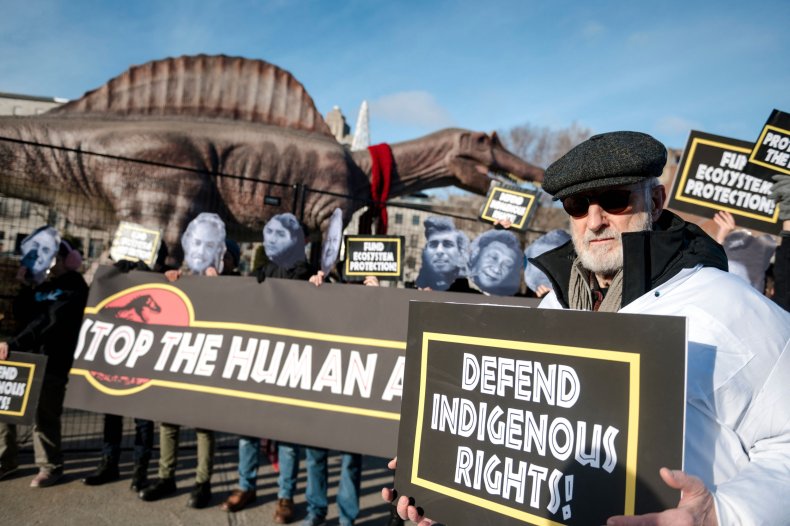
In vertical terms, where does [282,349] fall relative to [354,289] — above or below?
below

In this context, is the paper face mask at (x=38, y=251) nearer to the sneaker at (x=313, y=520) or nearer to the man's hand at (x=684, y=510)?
the sneaker at (x=313, y=520)

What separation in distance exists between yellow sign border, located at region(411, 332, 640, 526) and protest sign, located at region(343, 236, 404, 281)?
10.8 ft

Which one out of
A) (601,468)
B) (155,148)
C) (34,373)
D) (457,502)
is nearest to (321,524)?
(34,373)

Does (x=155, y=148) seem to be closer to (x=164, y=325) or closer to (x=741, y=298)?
(x=164, y=325)

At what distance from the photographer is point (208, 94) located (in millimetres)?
7719

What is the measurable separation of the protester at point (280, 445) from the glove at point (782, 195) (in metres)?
3.81

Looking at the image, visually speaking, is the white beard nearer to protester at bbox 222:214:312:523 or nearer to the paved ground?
protester at bbox 222:214:312:523

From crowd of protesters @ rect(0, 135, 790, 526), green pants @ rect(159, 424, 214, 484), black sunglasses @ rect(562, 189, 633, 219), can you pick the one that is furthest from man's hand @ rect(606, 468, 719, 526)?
green pants @ rect(159, 424, 214, 484)

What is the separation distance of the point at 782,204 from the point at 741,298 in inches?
123

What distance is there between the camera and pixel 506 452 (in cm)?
147

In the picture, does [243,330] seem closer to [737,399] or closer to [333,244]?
[333,244]

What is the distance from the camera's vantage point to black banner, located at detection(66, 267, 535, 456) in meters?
4.01

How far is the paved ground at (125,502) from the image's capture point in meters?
4.16

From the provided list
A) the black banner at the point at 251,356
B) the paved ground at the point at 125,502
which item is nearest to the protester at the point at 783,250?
the black banner at the point at 251,356
